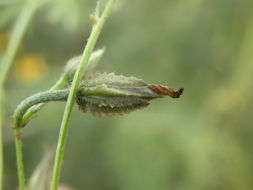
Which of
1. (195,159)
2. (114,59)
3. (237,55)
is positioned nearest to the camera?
(195,159)

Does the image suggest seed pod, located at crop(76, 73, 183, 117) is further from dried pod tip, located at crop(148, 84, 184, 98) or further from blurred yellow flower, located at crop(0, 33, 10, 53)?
blurred yellow flower, located at crop(0, 33, 10, 53)

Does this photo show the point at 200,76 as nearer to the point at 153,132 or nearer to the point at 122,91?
the point at 153,132

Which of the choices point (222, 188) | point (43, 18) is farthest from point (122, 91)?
point (43, 18)

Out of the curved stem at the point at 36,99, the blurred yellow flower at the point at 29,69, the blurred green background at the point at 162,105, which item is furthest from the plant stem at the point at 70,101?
the blurred yellow flower at the point at 29,69

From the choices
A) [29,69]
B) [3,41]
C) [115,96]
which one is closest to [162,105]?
[29,69]

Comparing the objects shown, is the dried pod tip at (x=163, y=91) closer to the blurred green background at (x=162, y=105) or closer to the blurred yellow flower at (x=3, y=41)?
the blurred yellow flower at (x=3, y=41)

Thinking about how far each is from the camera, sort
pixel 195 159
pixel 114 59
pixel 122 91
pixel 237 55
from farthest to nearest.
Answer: pixel 114 59
pixel 237 55
pixel 195 159
pixel 122 91

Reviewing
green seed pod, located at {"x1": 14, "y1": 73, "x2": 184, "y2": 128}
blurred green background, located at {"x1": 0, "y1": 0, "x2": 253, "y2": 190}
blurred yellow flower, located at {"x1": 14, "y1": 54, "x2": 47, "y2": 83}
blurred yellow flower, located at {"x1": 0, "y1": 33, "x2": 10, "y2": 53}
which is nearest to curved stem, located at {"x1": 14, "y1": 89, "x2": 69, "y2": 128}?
green seed pod, located at {"x1": 14, "y1": 73, "x2": 184, "y2": 128}

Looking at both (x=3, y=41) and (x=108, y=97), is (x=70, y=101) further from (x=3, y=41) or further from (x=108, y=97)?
(x=3, y=41)
